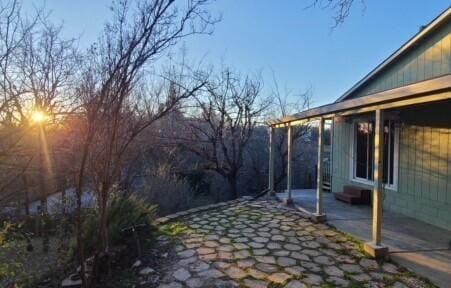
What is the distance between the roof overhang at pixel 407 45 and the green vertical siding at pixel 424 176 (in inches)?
64.5

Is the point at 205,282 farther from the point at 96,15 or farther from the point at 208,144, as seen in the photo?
the point at 208,144

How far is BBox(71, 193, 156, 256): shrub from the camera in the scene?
5.44m

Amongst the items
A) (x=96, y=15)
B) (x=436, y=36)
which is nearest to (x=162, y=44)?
(x=96, y=15)

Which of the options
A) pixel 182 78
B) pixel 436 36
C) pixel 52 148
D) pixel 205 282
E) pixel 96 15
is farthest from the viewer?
pixel 182 78

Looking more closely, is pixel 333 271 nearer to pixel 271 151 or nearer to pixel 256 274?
→ pixel 256 274

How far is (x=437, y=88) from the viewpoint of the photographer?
388 cm

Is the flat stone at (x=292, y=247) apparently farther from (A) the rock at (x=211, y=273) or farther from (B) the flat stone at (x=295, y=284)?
(A) the rock at (x=211, y=273)

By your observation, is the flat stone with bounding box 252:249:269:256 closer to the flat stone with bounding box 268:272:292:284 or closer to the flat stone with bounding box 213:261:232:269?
the flat stone with bounding box 213:261:232:269

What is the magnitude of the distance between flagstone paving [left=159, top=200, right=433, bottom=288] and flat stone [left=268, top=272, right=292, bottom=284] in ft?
0.04

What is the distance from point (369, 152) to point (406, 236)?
3504 millimetres

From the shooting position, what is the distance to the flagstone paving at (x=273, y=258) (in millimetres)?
4262

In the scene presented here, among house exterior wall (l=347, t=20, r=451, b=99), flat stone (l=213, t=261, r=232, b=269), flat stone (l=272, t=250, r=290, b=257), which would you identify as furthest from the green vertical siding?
flat stone (l=213, t=261, r=232, b=269)

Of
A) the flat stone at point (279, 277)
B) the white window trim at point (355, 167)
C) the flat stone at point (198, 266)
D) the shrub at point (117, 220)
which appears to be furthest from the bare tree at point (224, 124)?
the flat stone at point (279, 277)

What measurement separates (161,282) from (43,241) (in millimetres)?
5460
